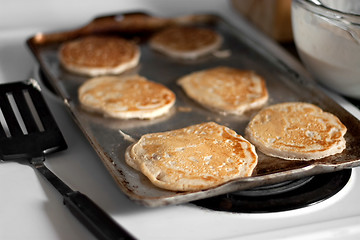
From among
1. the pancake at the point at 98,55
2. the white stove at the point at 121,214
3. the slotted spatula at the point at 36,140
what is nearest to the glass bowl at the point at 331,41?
the white stove at the point at 121,214

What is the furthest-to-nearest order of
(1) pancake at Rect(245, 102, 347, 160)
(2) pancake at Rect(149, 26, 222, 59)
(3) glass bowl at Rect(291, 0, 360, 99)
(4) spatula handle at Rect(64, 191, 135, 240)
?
(2) pancake at Rect(149, 26, 222, 59)
(3) glass bowl at Rect(291, 0, 360, 99)
(1) pancake at Rect(245, 102, 347, 160)
(4) spatula handle at Rect(64, 191, 135, 240)

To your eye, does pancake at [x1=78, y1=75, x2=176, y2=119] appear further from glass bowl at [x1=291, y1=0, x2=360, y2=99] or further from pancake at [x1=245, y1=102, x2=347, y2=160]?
glass bowl at [x1=291, y1=0, x2=360, y2=99]

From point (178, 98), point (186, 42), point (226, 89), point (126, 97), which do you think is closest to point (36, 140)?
point (126, 97)

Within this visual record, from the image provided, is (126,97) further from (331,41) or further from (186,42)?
(331,41)

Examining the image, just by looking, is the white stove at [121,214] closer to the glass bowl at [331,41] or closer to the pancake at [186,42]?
the glass bowl at [331,41]

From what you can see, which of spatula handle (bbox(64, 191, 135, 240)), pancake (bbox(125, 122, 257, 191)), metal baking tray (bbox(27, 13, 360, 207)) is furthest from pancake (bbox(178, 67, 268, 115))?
spatula handle (bbox(64, 191, 135, 240))

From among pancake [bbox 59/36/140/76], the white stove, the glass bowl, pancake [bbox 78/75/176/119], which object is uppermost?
the glass bowl
